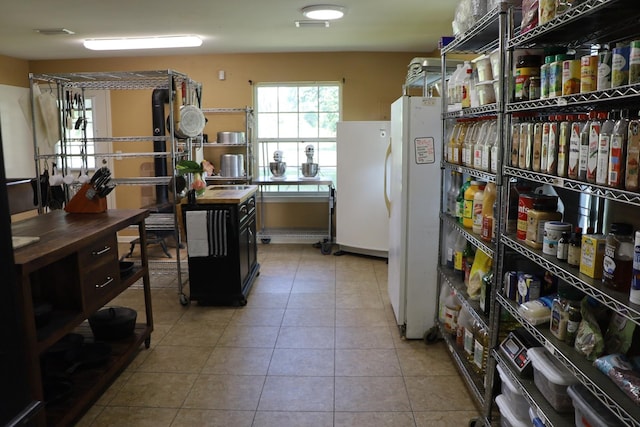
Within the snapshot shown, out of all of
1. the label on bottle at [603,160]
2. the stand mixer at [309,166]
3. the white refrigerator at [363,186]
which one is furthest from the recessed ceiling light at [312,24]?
the label on bottle at [603,160]

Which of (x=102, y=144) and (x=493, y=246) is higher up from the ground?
(x=102, y=144)

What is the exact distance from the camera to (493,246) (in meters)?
2.12

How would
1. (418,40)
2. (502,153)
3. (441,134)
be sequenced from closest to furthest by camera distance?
(502,153), (441,134), (418,40)

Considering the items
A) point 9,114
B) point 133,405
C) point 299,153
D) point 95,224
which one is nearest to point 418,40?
point 299,153

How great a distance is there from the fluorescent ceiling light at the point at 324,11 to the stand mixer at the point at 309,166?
1840 millimetres

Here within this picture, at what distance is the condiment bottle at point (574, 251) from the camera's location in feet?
5.15

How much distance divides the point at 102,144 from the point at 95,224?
421 cm

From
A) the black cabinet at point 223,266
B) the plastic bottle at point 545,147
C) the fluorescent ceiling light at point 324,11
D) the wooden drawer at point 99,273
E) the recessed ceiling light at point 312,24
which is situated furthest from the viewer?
the recessed ceiling light at point 312,24

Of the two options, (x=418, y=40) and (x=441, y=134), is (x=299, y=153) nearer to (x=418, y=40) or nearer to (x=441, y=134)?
(x=418, y=40)

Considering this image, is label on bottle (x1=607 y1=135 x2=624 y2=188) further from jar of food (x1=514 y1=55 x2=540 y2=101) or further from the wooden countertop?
the wooden countertop

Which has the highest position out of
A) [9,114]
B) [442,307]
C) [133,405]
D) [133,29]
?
[133,29]

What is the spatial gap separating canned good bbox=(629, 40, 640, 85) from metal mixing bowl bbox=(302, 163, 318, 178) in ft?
14.7

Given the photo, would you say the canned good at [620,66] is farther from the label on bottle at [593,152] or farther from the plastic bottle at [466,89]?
the plastic bottle at [466,89]

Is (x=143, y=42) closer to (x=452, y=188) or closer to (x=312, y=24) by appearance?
(x=312, y=24)
